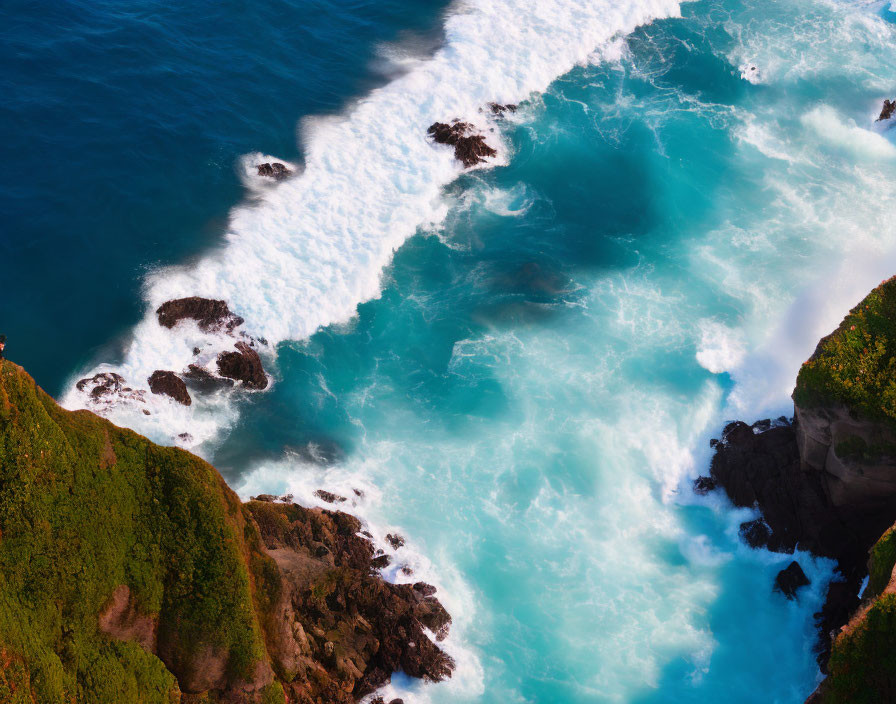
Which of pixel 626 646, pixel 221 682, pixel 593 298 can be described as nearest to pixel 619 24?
pixel 593 298

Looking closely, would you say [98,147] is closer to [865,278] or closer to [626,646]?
[626,646]

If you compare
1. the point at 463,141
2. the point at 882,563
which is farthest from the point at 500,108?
the point at 882,563

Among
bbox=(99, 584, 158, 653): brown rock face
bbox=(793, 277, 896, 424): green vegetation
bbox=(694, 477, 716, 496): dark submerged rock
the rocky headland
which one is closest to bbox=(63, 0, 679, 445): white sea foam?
bbox=(99, 584, 158, 653): brown rock face

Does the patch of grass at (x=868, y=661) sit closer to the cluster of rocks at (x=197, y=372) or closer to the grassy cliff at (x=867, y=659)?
the grassy cliff at (x=867, y=659)

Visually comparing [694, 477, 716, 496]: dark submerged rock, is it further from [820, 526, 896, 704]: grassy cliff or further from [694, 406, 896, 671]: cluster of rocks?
[820, 526, 896, 704]: grassy cliff

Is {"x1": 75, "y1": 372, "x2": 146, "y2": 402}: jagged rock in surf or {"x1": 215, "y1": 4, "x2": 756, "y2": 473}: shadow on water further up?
{"x1": 215, "y1": 4, "x2": 756, "y2": 473}: shadow on water

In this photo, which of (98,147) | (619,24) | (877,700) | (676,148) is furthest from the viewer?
(619,24)

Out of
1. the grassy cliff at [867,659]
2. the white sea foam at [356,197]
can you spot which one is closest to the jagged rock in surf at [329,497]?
the white sea foam at [356,197]
